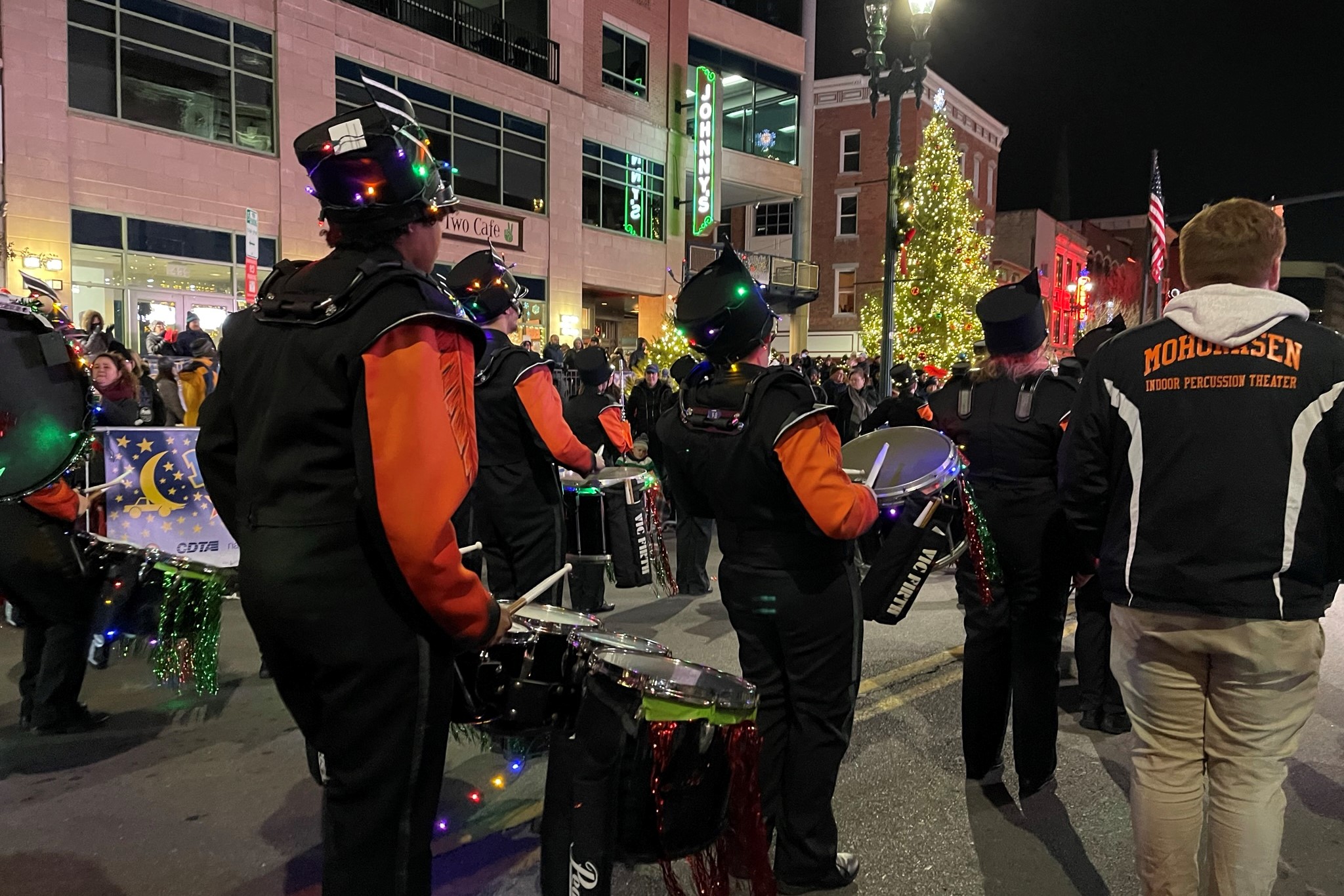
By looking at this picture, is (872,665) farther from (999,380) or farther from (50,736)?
(50,736)

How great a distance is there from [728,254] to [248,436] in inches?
72.1

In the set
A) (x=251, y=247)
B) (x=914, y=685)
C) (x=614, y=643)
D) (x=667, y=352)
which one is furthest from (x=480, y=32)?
(x=614, y=643)

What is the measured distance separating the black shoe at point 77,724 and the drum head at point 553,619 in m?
3.15

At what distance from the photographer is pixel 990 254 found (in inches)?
1624

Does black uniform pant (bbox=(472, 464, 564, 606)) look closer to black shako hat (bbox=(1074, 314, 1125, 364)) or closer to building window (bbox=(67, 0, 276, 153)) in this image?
black shako hat (bbox=(1074, 314, 1125, 364))

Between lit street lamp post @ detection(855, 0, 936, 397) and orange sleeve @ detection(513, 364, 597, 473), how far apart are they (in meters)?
8.41

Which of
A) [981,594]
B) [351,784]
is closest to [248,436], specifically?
[351,784]

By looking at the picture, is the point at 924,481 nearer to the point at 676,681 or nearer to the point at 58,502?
the point at 676,681

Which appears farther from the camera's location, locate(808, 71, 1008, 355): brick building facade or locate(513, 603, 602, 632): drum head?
locate(808, 71, 1008, 355): brick building facade

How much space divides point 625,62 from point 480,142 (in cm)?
614

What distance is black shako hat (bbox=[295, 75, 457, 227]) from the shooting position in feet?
6.52

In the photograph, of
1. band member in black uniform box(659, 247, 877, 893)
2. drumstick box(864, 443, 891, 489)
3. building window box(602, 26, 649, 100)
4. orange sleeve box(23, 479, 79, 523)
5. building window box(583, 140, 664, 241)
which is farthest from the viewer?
building window box(602, 26, 649, 100)

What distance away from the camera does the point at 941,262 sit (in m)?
24.8

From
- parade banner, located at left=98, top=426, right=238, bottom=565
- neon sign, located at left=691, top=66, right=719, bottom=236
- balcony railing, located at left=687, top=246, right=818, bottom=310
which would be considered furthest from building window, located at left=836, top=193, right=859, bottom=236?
parade banner, located at left=98, top=426, right=238, bottom=565
